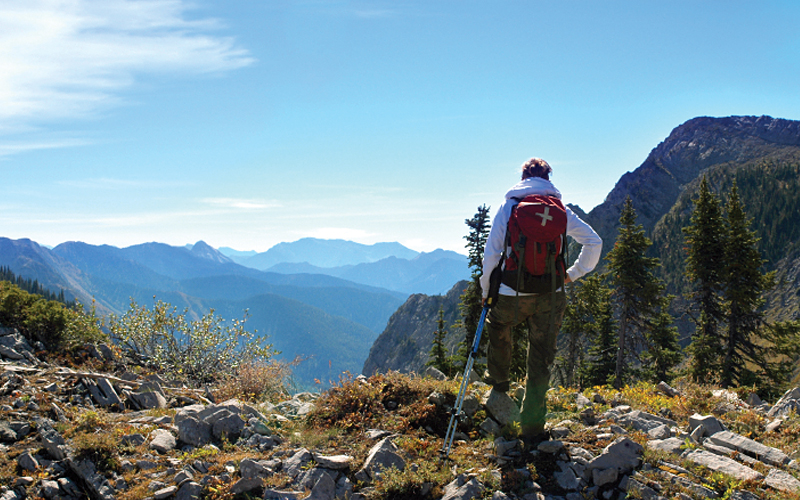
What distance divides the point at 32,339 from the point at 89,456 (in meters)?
7.47

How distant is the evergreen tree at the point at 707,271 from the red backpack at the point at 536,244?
85.5 ft

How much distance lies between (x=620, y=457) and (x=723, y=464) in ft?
4.21

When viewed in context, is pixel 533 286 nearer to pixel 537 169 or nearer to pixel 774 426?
pixel 537 169

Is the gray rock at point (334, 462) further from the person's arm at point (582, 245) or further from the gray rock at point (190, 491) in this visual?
the person's arm at point (582, 245)

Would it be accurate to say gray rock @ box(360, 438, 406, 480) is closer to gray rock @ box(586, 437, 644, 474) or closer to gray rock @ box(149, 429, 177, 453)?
gray rock @ box(586, 437, 644, 474)

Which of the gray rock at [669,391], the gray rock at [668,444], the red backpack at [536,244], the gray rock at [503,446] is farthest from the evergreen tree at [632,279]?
the gray rock at [503,446]

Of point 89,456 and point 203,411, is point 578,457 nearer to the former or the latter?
point 203,411

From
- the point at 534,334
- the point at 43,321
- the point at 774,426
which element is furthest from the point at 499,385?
the point at 43,321

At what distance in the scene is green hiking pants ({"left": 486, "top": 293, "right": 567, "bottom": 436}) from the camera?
6.11m

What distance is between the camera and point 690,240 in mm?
27625

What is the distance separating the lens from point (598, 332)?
37.6 m

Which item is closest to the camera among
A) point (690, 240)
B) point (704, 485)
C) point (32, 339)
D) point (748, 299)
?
point (704, 485)

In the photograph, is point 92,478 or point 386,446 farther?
point 386,446

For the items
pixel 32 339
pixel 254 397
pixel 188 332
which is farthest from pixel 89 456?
pixel 32 339
